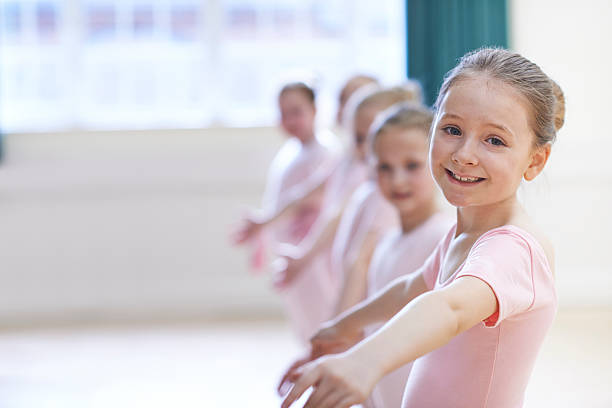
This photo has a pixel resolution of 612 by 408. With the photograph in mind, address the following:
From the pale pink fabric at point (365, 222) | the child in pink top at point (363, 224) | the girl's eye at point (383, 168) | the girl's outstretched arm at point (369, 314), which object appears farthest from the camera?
the pale pink fabric at point (365, 222)

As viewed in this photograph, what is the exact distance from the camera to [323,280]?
3127 millimetres

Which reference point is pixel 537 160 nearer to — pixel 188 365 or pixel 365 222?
pixel 365 222

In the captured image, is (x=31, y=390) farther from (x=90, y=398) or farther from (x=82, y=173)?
(x=82, y=173)

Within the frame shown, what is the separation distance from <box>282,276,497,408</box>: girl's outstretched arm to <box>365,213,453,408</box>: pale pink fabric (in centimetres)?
66

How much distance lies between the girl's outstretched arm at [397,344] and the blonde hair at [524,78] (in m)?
0.26

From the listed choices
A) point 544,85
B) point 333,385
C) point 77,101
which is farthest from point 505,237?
point 77,101

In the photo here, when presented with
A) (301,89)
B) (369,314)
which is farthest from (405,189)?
(301,89)

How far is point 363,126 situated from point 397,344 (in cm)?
169

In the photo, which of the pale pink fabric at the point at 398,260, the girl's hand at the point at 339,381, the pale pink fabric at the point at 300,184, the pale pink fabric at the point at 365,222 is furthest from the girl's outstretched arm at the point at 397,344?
the pale pink fabric at the point at 300,184

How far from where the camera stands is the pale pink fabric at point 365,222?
2.21 m

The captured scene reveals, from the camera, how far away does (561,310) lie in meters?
4.96

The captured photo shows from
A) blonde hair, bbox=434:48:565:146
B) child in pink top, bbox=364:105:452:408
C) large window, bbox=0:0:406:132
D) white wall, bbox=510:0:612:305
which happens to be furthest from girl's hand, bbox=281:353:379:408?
large window, bbox=0:0:406:132

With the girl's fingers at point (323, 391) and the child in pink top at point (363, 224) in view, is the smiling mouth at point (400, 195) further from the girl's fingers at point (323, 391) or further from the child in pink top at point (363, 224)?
the girl's fingers at point (323, 391)

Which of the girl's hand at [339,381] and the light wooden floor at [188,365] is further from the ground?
the girl's hand at [339,381]
